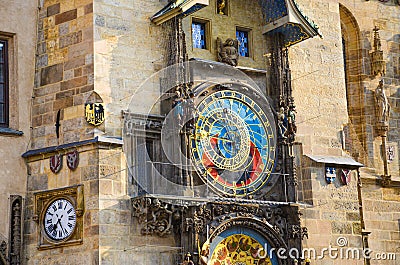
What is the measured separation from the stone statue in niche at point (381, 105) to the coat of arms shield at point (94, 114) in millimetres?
7711

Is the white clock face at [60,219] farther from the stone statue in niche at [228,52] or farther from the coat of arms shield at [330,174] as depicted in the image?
the coat of arms shield at [330,174]

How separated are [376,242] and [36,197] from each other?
25.8 feet

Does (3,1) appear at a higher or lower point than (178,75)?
higher

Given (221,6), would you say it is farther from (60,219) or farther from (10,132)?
(60,219)

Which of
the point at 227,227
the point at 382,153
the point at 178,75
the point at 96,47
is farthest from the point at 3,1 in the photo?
the point at 382,153

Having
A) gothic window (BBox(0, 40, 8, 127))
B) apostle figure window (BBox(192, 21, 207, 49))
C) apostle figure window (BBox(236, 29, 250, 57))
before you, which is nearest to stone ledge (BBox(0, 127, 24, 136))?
gothic window (BBox(0, 40, 8, 127))

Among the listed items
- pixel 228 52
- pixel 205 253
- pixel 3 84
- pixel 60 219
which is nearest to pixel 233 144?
pixel 228 52

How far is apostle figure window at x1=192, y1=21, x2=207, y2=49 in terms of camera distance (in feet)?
59.2

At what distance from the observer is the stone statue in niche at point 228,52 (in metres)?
18.1

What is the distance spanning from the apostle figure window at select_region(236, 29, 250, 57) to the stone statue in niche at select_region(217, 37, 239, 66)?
42cm

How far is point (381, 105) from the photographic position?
70.4ft

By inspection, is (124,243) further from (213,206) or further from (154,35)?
(154,35)

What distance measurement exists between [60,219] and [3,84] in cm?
278

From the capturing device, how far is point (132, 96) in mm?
16766
